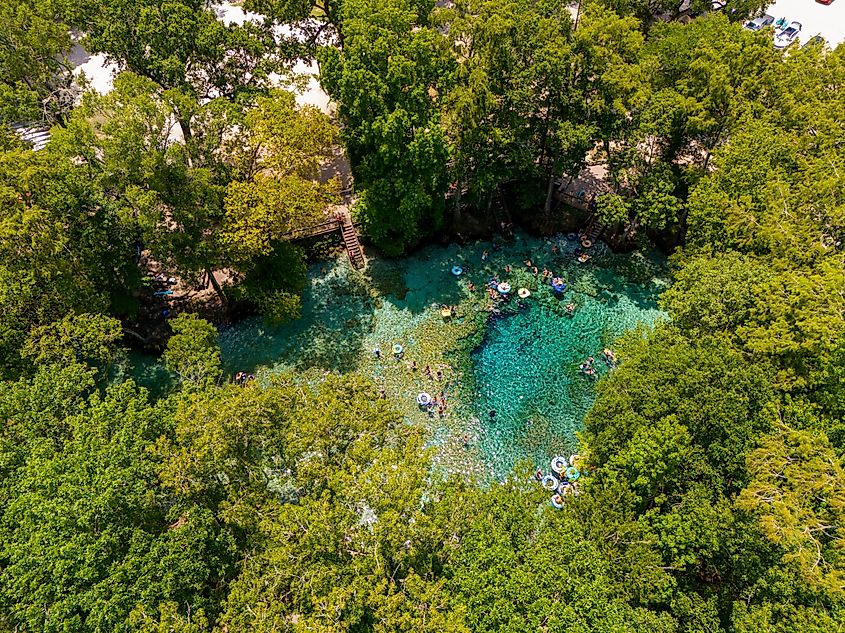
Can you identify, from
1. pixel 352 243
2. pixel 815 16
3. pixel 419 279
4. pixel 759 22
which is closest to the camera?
pixel 419 279

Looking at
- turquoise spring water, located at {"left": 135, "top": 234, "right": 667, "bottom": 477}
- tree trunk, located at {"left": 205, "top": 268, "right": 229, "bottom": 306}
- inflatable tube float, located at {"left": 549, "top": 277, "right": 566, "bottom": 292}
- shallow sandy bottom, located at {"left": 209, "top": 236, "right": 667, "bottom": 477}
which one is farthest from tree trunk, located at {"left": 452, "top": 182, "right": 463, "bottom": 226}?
tree trunk, located at {"left": 205, "top": 268, "right": 229, "bottom": 306}

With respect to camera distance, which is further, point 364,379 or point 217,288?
point 217,288

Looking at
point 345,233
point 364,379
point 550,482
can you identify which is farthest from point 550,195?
point 364,379

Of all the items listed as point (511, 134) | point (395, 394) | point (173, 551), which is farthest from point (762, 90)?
point (173, 551)

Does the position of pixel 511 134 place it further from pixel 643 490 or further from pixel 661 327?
pixel 643 490

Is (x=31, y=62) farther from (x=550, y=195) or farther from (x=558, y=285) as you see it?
(x=558, y=285)

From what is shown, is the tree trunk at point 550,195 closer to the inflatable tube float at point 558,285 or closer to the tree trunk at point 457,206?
the inflatable tube float at point 558,285

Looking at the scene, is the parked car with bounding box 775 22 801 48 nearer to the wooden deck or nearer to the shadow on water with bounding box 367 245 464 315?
the shadow on water with bounding box 367 245 464 315
